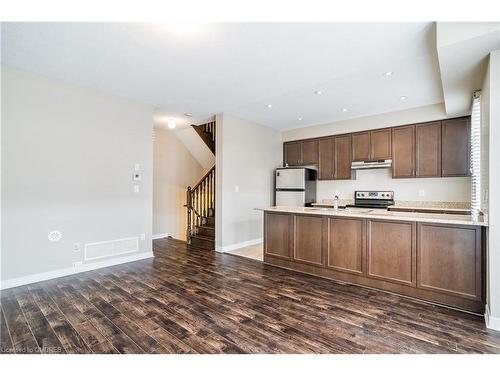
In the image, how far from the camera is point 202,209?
6.21 m

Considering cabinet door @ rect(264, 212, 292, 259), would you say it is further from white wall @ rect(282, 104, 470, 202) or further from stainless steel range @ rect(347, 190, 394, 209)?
white wall @ rect(282, 104, 470, 202)

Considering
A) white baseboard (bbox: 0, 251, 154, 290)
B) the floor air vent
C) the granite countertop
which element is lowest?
white baseboard (bbox: 0, 251, 154, 290)

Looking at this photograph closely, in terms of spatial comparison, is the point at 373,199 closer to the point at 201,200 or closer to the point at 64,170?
the point at 201,200

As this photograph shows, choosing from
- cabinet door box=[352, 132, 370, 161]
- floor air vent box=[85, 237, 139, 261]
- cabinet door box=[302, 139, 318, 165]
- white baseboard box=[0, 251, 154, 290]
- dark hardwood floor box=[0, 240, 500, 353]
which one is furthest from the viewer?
cabinet door box=[302, 139, 318, 165]

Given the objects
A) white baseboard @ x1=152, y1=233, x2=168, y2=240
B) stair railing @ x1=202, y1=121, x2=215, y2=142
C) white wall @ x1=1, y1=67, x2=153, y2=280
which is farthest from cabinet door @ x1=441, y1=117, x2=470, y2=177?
white baseboard @ x1=152, y1=233, x2=168, y2=240

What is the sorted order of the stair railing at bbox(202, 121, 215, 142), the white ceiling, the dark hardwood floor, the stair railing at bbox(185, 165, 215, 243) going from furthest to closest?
the stair railing at bbox(202, 121, 215, 142) < the stair railing at bbox(185, 165, 215, 243) < the white ceiling < the dark hardwood floor

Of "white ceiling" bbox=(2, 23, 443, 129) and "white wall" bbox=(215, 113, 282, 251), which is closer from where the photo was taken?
"white ceiling" bbox=(2, 23, 443, 129)

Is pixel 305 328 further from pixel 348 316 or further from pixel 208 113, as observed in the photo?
pixel 208 113

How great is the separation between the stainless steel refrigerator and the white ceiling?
176 centimetres

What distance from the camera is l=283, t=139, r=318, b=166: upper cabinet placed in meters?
6.06

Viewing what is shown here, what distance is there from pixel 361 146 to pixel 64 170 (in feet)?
17.6

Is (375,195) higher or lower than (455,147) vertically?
lower

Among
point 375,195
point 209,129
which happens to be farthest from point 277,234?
point 209,129

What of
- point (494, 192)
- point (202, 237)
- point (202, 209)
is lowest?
point (202, 237)
